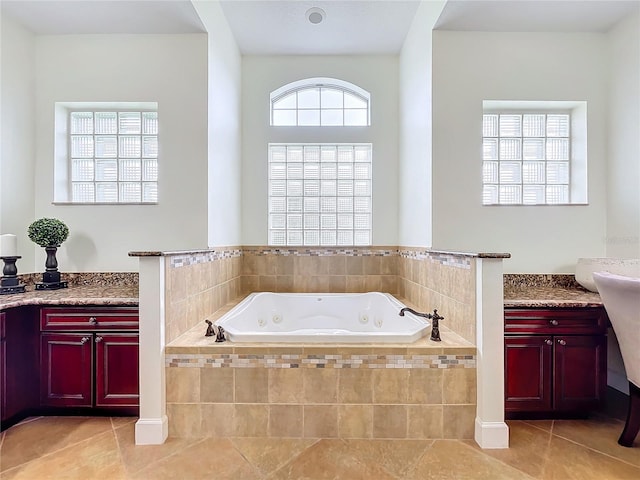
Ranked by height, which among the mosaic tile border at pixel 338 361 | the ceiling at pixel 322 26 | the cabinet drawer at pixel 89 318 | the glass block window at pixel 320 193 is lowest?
the mosaic tile border at pixel 338 361

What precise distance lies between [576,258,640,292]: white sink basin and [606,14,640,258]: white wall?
0.19 metres

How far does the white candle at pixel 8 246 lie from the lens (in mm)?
2225

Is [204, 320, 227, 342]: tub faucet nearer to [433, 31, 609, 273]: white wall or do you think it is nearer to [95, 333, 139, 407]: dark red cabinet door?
[95, 333, 139, 407]: dark red cabinet door

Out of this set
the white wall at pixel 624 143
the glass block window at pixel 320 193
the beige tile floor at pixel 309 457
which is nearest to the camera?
the beige tile floor at pixel 309 457

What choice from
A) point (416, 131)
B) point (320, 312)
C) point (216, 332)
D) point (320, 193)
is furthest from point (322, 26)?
point (216, 332)

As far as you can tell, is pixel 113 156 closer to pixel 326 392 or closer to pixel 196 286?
pixel 196 286

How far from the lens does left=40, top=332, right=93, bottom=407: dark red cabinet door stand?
1.99 meters

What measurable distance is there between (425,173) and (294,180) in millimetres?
1424

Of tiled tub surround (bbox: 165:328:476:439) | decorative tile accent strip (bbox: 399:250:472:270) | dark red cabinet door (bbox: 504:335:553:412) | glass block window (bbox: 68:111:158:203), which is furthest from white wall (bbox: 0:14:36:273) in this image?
dark red cabinet door (bbox: 504:335:553:412)

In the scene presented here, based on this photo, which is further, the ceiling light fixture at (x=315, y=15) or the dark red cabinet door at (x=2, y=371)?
the ceiling light fixture at (x=315, y=15)

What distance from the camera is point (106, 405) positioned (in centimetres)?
198

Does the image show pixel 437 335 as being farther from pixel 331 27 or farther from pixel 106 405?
pixel 331 27

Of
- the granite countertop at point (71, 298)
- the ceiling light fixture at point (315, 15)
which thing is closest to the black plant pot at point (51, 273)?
the granite countertop at point (71, 298)

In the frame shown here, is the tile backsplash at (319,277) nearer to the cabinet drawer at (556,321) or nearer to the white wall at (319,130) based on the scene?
the white wall at (319,130)
